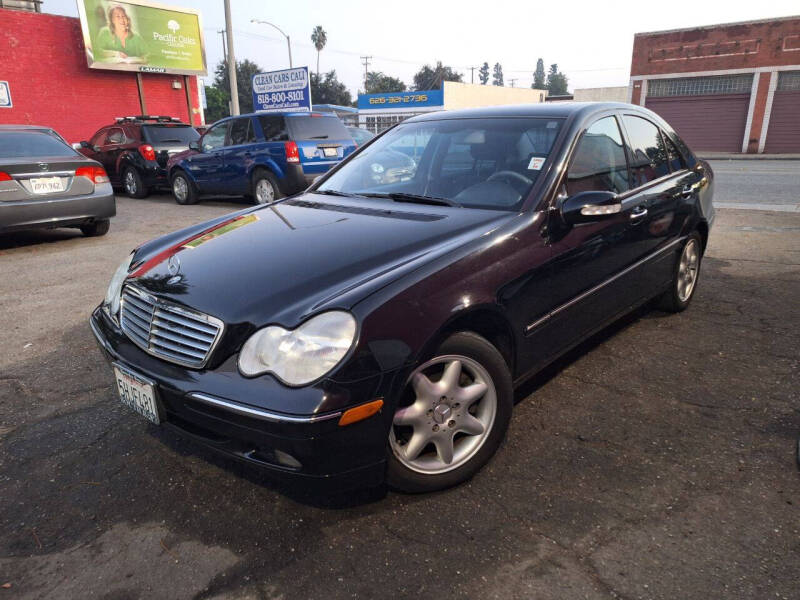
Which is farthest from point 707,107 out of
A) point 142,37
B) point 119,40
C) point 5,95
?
point 5,95

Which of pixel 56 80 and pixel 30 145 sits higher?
pixel 56 80

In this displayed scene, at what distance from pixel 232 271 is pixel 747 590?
7.14 ft

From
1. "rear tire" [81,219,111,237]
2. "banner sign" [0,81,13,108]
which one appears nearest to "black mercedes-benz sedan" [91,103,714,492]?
"rear tire" [81,219,111,237]

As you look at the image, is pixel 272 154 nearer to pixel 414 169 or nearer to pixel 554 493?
pixel 414 169

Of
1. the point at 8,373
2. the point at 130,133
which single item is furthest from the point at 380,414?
the point at 130,133

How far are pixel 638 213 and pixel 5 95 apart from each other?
2029 centimetres

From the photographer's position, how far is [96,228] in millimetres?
8414

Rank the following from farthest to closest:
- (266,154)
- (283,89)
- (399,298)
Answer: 1. (283,89)
2. (266,154)
3. (399,298)

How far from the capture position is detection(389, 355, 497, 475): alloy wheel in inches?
90.7

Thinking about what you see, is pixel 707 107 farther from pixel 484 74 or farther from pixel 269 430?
pixel 484 74

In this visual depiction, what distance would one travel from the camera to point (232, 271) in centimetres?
252

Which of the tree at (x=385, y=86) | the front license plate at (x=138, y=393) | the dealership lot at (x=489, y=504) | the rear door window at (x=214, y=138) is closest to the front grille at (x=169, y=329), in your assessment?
the front license plate at (x=138, y=393)

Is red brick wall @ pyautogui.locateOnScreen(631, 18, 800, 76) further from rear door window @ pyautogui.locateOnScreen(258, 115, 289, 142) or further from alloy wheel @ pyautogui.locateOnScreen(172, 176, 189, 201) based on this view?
alloy wheel @ pyautogui.locateOnScreen(172, 176, 189, 201)

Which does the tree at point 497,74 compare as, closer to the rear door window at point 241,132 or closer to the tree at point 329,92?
the tree at point 329,92
